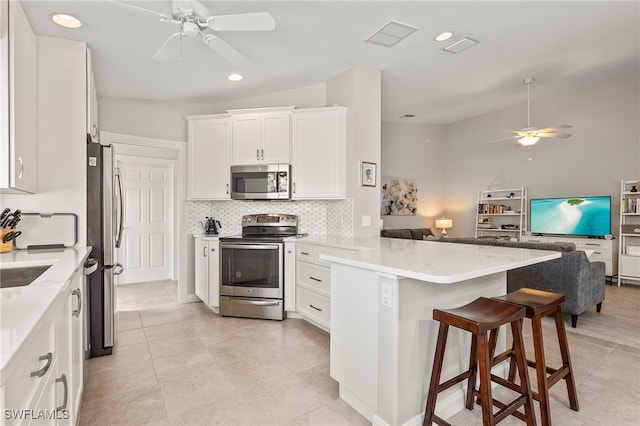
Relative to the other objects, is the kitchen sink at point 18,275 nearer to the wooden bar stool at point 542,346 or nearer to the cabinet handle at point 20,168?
the cabinet handle at point 20,168

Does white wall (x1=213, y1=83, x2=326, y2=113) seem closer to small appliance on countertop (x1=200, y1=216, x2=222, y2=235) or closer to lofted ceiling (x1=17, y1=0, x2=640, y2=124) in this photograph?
lofted ceiling (x1=17, y1=0, x2=640, y2=124)

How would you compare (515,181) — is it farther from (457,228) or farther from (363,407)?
(363,407)

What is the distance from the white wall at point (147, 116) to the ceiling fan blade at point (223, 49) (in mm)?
2124

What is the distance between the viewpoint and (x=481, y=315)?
1594mm

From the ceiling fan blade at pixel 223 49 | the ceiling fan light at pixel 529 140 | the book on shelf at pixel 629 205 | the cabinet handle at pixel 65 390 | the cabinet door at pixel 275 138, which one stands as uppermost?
the ceiling fan blade at pixel 223 49

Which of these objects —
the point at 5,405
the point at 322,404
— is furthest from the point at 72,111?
the point at 322,404

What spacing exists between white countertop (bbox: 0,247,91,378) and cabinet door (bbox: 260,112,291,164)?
7.68ft

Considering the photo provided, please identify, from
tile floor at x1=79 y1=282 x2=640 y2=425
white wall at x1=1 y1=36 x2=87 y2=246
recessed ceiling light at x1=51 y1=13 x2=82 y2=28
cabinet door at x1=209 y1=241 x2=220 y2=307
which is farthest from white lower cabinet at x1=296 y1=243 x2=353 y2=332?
recessed ceiling light at x1=51 y1=13 x2=82 y2=28

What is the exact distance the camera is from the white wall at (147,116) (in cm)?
405

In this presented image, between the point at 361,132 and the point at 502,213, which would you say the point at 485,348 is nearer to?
the point at 361,132

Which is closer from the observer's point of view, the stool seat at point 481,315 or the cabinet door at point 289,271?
the stool seat at point 481,315

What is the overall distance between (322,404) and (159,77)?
11.6 feet

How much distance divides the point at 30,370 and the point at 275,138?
324 centimetres

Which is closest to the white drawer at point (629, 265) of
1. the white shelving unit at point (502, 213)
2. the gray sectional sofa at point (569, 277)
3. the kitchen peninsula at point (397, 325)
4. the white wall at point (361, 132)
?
Answer: the white shelving unit at point (502, 213)
